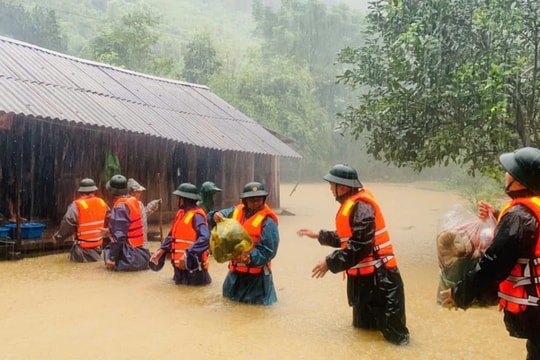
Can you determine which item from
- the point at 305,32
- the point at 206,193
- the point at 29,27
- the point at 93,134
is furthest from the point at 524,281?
the point at 305,32

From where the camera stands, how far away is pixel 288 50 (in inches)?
1640

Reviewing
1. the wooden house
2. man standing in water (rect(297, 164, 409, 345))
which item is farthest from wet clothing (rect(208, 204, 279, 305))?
the wooden house

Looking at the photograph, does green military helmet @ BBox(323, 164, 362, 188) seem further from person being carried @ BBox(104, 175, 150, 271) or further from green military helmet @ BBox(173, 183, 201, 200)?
person being carried @ BBox(104, 175, 150, 271)

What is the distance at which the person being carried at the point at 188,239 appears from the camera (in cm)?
662

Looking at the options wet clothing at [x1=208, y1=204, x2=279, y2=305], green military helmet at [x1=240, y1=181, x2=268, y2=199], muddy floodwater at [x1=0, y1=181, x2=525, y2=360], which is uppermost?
green military helmet at [x1=240, y1=181, x2=268, y2=199]

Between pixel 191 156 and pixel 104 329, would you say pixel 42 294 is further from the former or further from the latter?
pixel 191 156

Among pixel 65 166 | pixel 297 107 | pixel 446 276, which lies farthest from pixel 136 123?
pixel 297 107

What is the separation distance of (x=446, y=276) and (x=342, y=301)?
8.70 ft

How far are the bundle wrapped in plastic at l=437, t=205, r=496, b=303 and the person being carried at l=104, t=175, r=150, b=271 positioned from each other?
5037 millimetres

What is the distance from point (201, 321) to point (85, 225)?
12.9 ft

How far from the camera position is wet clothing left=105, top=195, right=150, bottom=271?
7766mm

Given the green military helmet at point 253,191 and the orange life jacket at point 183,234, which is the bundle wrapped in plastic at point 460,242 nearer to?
the green military helmet at point 253,191

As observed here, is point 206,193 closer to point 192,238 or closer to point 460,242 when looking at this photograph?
point 192,238

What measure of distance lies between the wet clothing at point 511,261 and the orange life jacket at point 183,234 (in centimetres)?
420
